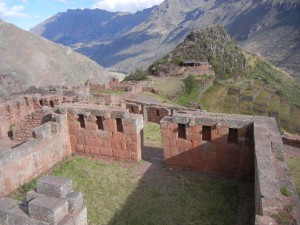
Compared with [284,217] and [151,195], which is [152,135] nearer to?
[151,195]

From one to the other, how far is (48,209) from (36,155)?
6617 millimetres

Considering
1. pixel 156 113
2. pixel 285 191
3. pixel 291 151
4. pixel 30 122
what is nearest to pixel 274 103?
pixel 156 113

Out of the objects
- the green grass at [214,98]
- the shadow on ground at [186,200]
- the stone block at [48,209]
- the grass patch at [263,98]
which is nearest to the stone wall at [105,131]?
the shadow on ground at [186,200]

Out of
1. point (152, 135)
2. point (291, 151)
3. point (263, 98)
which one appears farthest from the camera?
point (263, 98)

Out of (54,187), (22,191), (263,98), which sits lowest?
(263,98)

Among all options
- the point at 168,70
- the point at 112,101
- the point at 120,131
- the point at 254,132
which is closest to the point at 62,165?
the point at 120,131

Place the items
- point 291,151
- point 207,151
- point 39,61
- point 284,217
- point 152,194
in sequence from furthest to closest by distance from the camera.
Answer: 1. point 39,61
2. point 291,151
3. point 207,151
4. point 152,194
5. point 284,217

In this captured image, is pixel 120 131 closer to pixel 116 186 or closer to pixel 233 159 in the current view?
pixel 116 186

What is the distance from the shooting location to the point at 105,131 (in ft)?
48.2

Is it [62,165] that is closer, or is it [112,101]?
[62,165]

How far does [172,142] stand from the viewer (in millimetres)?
13727

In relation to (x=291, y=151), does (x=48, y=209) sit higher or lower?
higher

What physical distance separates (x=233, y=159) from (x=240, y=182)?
87cm

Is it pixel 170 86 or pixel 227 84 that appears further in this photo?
pixel 227 84
